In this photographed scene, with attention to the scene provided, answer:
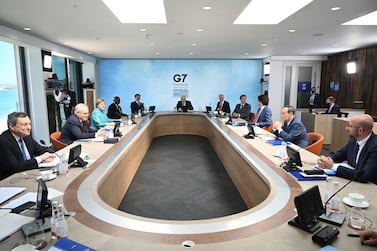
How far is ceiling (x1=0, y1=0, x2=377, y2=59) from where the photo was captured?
3469 millimetres

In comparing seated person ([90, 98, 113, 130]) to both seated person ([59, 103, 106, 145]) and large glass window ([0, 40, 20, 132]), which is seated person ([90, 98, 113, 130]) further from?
large glass window ([0, 40, 20, 132])

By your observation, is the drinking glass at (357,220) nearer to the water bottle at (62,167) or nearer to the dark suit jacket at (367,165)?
the dark suit jacket at (367,165)

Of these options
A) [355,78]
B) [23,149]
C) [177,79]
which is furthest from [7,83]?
[355,78]

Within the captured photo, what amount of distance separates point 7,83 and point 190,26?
164 inches

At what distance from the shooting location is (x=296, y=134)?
3629 mm

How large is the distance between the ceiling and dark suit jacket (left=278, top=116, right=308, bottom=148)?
1592mm

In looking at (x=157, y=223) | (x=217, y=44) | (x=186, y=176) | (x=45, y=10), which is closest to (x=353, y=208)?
(x=157, y=223)

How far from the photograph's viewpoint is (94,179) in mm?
2238

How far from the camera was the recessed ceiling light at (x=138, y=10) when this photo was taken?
3.68 metres

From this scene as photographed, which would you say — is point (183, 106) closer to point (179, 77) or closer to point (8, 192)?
point (179, 77)

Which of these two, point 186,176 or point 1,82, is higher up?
point 1,82

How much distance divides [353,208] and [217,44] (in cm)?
559

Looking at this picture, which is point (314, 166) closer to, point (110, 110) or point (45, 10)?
point (45, 10)

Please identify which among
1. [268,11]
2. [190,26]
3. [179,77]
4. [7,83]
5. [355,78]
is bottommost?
[7,83]
